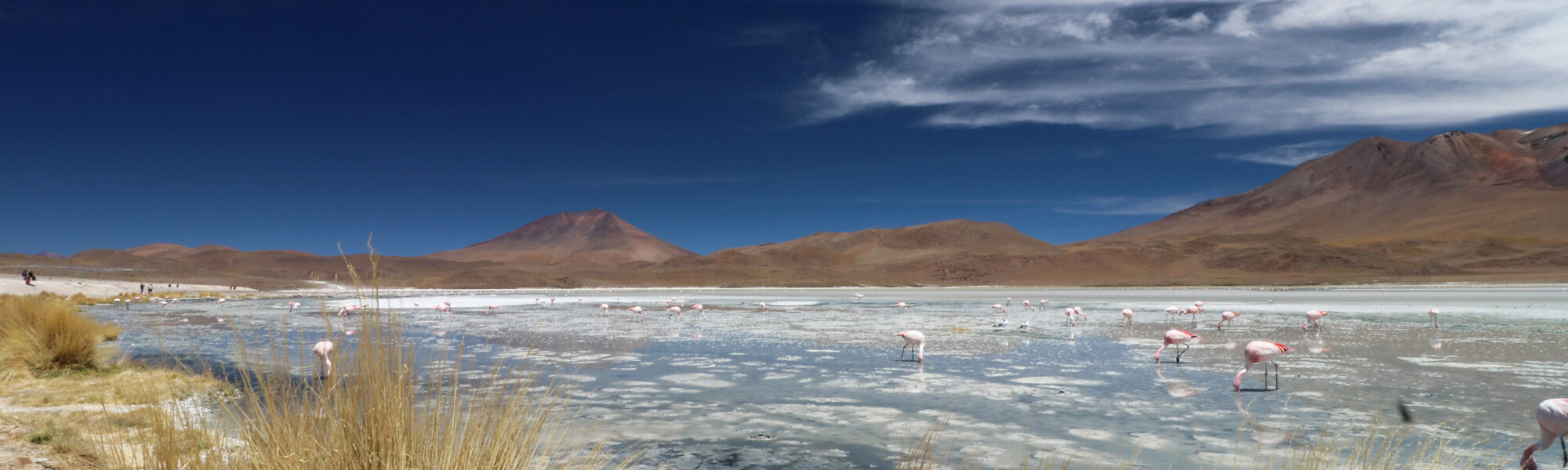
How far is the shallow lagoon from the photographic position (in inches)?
216

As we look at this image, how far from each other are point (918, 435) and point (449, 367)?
6.12 m

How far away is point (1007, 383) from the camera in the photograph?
8.35m

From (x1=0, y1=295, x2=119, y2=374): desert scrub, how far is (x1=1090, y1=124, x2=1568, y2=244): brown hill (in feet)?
339

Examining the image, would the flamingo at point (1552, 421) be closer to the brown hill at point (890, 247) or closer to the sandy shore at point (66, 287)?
the sandy shore at point (66, 287)

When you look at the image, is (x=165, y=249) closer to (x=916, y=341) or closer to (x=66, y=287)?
(x=66, y=287)

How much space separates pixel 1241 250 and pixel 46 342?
287ft

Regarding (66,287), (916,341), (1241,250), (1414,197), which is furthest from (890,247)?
(916,341)

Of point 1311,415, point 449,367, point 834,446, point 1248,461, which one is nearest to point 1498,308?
point 1311,415

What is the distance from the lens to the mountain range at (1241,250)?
69.0 meters

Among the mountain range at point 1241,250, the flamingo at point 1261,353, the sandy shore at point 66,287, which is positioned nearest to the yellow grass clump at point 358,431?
the flamingo at point 1261,353

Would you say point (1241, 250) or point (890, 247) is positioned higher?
point (890, 247)

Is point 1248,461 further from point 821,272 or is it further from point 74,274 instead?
point 74,274

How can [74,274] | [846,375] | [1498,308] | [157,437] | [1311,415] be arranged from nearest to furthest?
1. [157,437]
2. [1311,415]
3. [846,375]
4. [1498,308]
5. [74,274]

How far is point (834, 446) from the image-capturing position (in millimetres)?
5520
